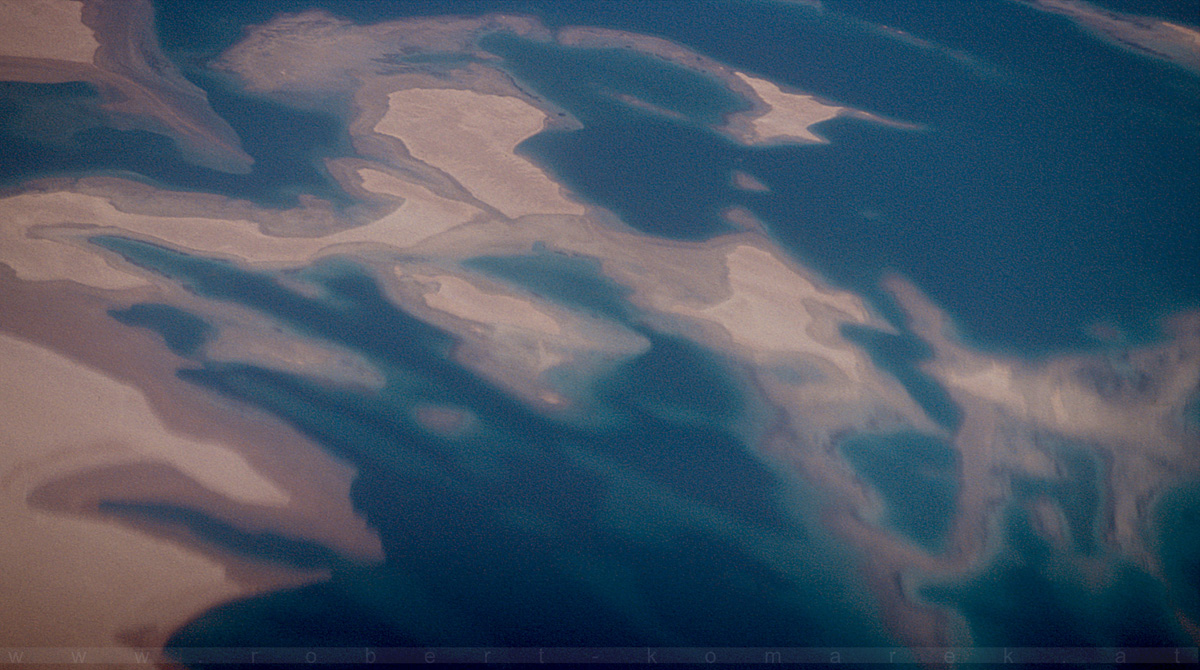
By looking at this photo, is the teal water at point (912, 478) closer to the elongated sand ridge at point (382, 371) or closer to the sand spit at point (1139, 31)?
the elongated sand ridge at point (382, 371)

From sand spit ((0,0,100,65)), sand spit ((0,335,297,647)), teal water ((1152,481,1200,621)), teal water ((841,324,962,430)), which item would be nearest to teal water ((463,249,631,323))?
teal water ((841,324,962,430))

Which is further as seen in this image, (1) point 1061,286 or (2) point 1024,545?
(1) point 1061,286

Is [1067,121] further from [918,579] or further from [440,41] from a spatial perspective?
[440,41]

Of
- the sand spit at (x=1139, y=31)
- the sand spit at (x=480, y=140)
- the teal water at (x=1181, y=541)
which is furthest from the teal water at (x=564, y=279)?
the sand spit at (x=1139, y=31)

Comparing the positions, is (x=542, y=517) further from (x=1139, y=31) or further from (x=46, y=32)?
(x=1139, y=31)

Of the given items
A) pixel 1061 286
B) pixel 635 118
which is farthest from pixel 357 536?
pixel 1061 286

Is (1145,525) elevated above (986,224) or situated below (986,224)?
below

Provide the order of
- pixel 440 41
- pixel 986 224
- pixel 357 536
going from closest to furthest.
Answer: pixel 357 536, pixel 986 224, pixel 440 41

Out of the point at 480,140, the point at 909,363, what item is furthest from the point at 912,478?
the point at 480,140
